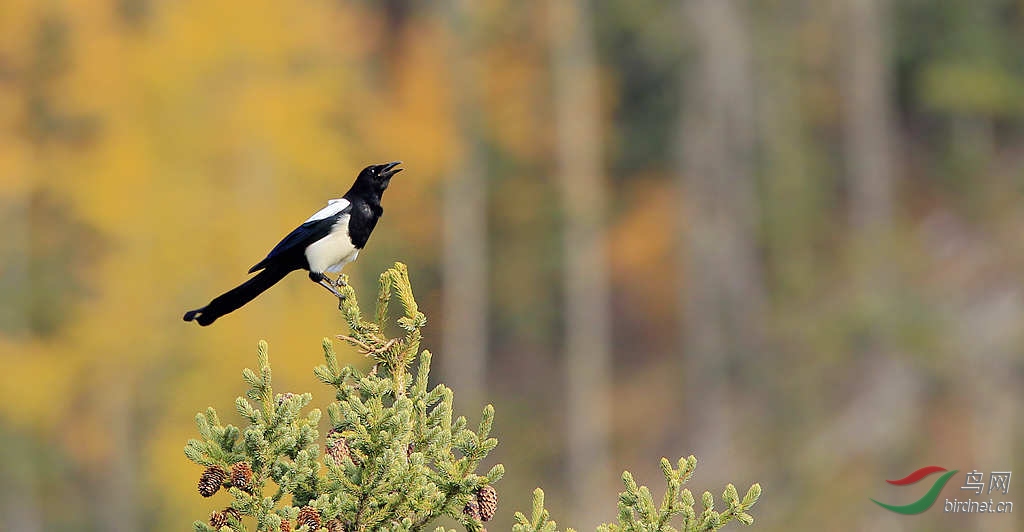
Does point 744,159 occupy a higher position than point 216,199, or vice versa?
point 744,159

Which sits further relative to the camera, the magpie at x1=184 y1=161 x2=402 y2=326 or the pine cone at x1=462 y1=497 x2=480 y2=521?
the magpie at x1=184 y1=161 x2=402 y2=326

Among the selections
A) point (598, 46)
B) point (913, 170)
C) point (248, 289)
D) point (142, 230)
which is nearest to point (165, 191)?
point (142, 230)

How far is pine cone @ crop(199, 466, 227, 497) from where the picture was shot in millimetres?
4199

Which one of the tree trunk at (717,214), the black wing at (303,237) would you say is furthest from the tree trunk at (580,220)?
the black wing at (303,237)

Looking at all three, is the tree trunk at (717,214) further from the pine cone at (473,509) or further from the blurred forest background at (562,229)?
the pine cone at (473,509)

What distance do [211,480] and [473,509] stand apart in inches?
34.1

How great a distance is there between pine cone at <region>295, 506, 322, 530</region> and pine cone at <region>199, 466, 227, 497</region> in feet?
0.91

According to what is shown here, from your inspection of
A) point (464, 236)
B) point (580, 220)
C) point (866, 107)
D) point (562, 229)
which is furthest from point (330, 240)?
point (866, 107)

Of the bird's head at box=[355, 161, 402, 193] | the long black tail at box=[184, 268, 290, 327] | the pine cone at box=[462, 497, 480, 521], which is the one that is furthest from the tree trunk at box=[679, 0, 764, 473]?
the pine cone at box=[462, 497, 480, 521]

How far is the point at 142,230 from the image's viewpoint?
17703 mm

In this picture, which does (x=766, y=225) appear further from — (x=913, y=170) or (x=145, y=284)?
(x=145, y=284)

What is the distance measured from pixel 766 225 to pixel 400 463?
69.4 feet

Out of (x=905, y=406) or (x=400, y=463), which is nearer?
(x=400, y=463)

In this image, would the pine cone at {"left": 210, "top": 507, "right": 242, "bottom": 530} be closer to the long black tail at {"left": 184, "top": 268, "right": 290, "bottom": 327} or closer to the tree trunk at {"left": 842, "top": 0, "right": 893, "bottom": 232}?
the long black tail at {"left": 184, "top": 268, "right": 290, "bottom": 327}
